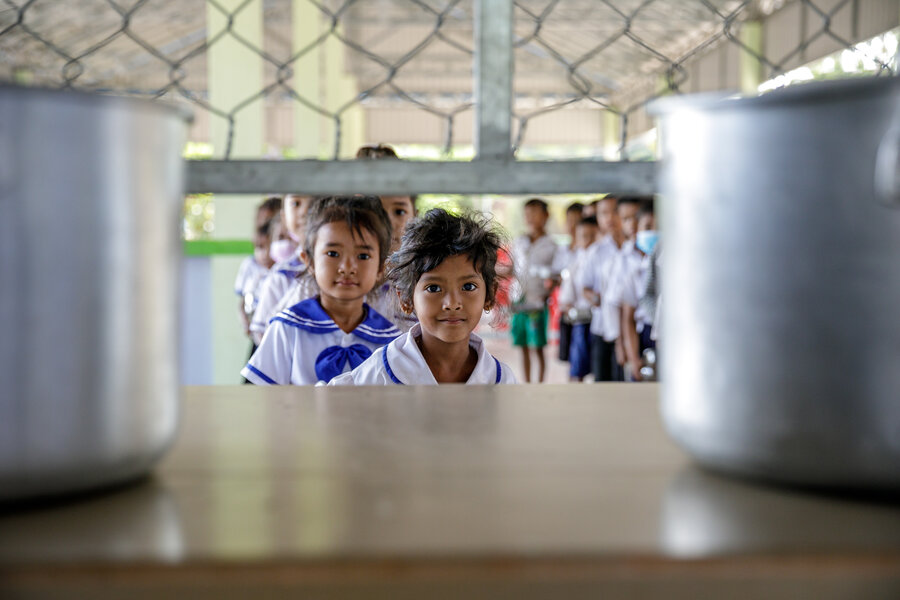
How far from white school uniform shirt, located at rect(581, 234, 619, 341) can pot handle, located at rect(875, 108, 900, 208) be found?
3.30 metres

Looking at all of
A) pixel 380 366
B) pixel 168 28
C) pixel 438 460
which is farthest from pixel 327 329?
pixel 168 28

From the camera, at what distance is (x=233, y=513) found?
28cm

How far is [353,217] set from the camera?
4.95ft

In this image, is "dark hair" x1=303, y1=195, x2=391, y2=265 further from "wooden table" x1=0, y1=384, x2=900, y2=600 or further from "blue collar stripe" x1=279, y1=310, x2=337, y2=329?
"wooden table" x1=0, y1=384, x2=900, y2=600

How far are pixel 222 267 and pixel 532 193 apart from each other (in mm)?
2842

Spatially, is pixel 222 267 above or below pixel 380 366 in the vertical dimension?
above

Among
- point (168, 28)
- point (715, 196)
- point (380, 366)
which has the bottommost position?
point (380, 366)

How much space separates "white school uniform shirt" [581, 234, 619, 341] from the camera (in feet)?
11.7

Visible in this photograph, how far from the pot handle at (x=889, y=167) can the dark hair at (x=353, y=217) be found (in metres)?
1.28

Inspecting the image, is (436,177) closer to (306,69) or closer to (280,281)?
(280,281)

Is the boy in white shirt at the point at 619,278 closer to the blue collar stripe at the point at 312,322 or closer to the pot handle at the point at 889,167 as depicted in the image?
the blue collar stripe at the point at 312,322

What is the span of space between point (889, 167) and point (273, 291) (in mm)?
1865

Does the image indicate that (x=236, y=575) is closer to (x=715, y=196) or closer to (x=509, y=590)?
(x=509, y=590)

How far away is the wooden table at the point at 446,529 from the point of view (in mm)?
234
